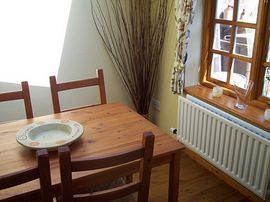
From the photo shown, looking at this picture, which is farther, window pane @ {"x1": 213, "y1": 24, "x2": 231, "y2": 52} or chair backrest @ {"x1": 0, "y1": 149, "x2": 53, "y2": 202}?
window pane @ {"x1": 213, "y1": 24, "x2": 231, "y2": 52}

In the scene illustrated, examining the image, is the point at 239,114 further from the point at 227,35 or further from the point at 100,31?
the point at 100,31

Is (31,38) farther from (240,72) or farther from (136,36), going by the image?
(240,72)

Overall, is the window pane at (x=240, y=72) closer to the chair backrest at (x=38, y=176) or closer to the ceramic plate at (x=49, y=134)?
the ceramic plate at (x=49, y=134)

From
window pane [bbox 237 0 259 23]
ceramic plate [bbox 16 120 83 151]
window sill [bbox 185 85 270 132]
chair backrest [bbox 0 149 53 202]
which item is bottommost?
window sill [bbox 185 85 270 132]

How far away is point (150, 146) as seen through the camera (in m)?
1.15

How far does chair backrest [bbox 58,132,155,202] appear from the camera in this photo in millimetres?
1036

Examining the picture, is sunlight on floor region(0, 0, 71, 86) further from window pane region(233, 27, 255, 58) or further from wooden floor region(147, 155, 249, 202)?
window pane region(233, 27, 255, 58)

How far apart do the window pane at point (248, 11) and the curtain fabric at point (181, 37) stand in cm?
35

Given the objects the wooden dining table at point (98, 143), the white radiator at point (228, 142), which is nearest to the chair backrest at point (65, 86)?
the wooden dining table at point (98, 143)

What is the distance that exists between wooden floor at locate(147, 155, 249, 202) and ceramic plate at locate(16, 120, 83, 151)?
3.15ft

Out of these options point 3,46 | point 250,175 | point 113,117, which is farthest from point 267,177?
point 3,46

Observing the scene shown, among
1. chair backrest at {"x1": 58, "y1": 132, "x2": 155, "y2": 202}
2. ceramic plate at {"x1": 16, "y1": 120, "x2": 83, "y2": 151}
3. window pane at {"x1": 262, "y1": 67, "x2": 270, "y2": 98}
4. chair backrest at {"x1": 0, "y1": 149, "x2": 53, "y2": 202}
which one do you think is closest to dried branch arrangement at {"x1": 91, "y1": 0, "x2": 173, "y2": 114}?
window pane at {"x1": 262, "y1": 67, "x2": 270, "y2": 98}

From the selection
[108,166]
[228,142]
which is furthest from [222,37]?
[108,166]

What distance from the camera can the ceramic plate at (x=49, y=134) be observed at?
142 cm
